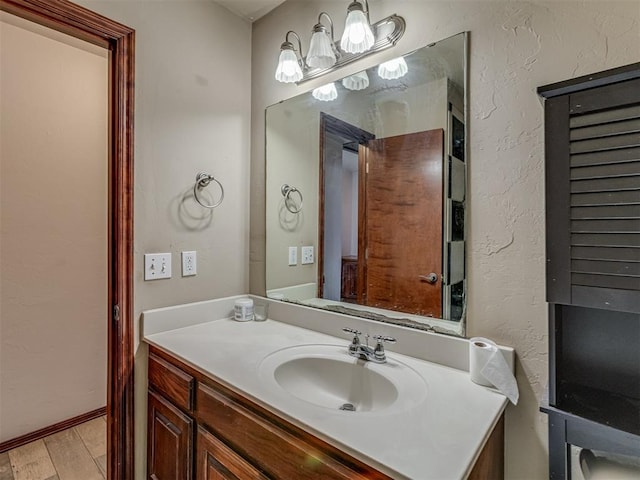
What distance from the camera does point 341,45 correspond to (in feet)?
4.34

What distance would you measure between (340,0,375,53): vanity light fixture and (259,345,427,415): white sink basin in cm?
117

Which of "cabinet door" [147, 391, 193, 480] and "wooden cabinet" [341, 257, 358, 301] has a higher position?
"wooden cabinet" [341, 257, 358, 301]

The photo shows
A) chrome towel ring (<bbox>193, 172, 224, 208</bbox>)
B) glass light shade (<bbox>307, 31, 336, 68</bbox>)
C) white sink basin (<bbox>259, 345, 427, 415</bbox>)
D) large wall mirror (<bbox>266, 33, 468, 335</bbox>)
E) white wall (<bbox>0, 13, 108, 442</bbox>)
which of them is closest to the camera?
white sink basin (<bbox>259, 345, 427, 415</bbox>)

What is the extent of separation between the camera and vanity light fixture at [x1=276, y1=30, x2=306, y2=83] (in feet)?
4.92

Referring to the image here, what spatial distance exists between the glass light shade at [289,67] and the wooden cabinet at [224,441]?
130 cm

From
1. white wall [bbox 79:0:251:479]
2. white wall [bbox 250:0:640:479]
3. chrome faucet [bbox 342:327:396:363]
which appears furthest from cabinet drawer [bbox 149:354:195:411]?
white wall [bbox 250:0:640:479]

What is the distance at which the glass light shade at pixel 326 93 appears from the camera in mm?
1479

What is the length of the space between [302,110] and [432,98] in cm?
68

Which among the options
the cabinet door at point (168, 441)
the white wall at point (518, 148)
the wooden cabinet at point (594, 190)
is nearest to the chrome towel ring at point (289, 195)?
the white wall at point (518, 148)

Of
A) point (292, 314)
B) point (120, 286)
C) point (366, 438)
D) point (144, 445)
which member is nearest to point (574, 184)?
point (366, 438)

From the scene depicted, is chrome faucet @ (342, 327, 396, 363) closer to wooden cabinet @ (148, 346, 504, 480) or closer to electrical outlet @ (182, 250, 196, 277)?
wooden cabinet @ (148, 346, 504, 480)

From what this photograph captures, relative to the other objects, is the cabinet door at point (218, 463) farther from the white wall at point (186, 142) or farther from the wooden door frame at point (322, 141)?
the wooden door frame at point (322, 141)

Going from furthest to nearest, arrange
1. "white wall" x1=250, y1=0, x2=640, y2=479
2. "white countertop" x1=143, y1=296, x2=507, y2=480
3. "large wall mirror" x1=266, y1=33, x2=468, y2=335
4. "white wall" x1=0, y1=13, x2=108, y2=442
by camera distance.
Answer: "white wall" x1=0, y1=13, x2=108, y2=442 < "large wall mirror" x1=266, y1=33, x2=468, y2=335 < "white wall" x1=250, y1=0, x2=640, y2=479 < "white countertop" x1=143, y1=296, x2=507, y2=480

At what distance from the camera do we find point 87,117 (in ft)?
7.07
